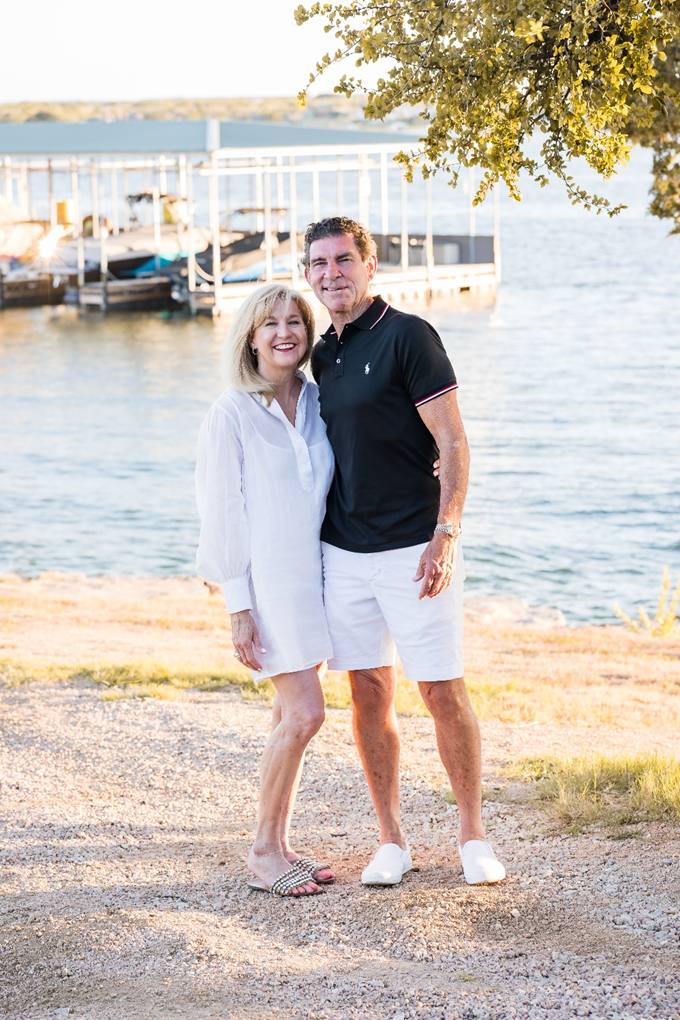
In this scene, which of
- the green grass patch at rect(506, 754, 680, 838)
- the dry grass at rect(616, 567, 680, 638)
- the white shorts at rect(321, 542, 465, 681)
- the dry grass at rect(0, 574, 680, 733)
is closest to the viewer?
the white shorts at rect(321, 542, 465, 681)

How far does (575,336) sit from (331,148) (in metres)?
9.62

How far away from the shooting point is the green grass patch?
5.33m

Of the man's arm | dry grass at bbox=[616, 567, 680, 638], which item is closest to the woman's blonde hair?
the man's arm

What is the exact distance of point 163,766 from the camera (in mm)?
6422

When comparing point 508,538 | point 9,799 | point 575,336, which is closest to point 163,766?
point 9,799

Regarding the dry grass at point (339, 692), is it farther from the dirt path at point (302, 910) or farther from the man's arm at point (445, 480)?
the man's arm at point (445, 480)

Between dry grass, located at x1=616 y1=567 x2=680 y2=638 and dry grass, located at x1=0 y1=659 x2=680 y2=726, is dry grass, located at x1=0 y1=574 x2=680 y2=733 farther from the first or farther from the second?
dry grass, located at x1=616 y1=567 x2=680 y2=638

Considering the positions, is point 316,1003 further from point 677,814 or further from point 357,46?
point 357,46

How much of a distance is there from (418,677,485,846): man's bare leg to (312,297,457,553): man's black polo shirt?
1.67ft

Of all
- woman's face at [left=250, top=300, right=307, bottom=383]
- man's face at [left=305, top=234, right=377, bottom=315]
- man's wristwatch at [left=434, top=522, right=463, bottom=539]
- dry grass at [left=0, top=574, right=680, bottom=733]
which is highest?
man's face at [left=305, top=234, right=377, bottom=315]

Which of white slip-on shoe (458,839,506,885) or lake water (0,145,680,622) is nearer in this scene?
white slip-on shoe (458,839,506,885)

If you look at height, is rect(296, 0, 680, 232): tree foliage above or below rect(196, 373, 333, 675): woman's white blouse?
above

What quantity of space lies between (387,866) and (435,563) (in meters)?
1.11

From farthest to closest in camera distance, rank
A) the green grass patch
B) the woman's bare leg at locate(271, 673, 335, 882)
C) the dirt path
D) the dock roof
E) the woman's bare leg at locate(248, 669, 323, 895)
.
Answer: the dock roof < the green grass patch < the woman's bare leg at locate(271, 673, 335, 882) < the woman's bare leg at locate(248, 669, 323, 895) < the dirt path
